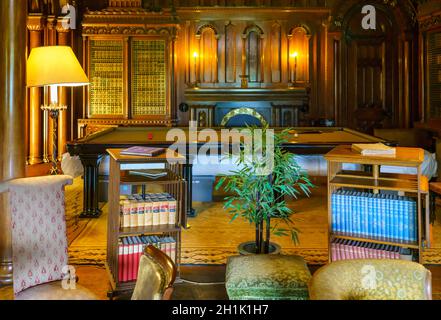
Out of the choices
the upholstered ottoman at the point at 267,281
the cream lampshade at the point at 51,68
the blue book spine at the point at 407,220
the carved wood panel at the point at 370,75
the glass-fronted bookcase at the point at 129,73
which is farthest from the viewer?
the carved wood panel at the point at 370,75

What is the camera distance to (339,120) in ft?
28.5

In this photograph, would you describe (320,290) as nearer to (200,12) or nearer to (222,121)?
(222,121)

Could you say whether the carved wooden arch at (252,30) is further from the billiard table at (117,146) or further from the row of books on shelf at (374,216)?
the row of books on shelf at (374,216)

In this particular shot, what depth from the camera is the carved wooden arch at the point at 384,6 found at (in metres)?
8.52

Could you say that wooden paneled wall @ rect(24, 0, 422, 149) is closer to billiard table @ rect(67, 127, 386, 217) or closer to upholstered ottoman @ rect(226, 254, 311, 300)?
billiard table @ rect(67, 127, 386, 217)

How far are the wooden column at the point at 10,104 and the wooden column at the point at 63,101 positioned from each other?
5.36 meters

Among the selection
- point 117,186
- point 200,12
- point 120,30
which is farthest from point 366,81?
point 117,186

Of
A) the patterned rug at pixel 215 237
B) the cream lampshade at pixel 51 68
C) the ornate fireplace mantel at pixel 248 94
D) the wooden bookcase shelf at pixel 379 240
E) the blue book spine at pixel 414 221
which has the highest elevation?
the ornate fireplace mantel at pixel 248 94

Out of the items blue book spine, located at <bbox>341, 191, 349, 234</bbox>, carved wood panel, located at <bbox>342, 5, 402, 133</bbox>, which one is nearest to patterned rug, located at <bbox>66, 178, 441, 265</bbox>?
blue book spine, located at <bbox>341, 191, 349, 234</bbox>

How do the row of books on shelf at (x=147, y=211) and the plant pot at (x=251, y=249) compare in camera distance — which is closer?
the row of books on shelf at (x=147, y=211)

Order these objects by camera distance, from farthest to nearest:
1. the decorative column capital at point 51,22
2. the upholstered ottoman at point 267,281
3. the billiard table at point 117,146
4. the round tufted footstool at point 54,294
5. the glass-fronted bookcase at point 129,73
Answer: the glass-fronted bookcase at point 129,73
the decorative column capital at point 51,22
the billiard table at point 117,146
the upholstered ottoman at point 267,281
the round tufted footstool at point 54,294

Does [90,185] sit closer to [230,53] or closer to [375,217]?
[375,217]

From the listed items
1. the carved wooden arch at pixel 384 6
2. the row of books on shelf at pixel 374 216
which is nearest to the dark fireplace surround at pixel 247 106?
the carved wooden arch at pixel 384 6
